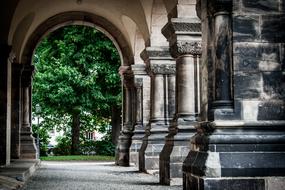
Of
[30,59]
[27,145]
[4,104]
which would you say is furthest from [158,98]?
[30,59]

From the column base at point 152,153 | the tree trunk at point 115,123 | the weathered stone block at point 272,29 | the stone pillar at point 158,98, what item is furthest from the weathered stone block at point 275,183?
the tree trunk at point 115,123

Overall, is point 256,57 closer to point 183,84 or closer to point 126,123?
point 183,84

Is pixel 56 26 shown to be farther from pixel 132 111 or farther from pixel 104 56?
pixel 104 56

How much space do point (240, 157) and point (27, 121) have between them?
523 inches

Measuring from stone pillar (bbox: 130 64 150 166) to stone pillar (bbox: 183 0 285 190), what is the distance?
10935 millimetres

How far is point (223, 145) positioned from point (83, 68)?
68.6ft

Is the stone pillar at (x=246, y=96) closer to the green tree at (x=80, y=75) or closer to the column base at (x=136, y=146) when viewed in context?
the column base at (x=136, y=146)

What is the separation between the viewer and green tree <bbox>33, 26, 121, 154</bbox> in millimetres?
26719

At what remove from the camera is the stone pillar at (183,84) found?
10852 mm

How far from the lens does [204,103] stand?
24.3 feet

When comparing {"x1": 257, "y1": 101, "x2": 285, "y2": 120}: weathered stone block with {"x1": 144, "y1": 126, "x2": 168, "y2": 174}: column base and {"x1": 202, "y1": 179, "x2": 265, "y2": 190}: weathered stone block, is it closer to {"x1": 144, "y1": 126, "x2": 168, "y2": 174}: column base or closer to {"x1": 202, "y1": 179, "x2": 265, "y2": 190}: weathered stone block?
{"x1": 202, "y1": 179, "x2": 265, "y2": 190}: weathered stone block

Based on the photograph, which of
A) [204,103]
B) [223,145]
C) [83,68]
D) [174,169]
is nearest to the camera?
[223,145]

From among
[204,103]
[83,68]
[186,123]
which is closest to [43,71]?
[83,68]

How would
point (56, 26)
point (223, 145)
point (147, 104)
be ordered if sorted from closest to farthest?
point (223, 145) < point (147, 104) < point (56, 26)
